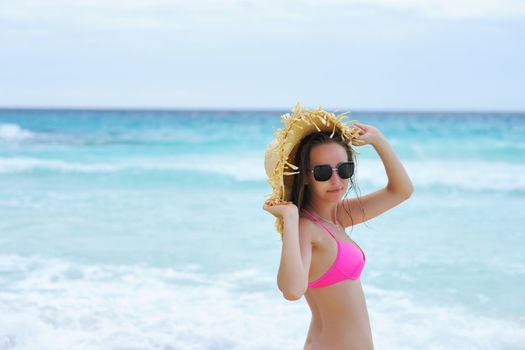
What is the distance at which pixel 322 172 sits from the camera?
9.10ft

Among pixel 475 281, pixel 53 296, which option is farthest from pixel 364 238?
pixel 53 296

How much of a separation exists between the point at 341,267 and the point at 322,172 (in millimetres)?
354

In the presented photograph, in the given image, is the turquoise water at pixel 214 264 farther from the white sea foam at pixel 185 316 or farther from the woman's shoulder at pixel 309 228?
the woman's shoulder at pixel 309 228

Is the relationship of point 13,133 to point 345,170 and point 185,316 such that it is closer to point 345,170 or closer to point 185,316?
point 185,316

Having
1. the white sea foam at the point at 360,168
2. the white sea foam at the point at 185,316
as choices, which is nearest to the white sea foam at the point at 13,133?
the white sea foam at the point at 360,168

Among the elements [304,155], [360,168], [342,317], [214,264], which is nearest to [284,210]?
[304,155]

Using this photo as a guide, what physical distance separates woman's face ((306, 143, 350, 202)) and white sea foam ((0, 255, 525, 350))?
9.00 feet

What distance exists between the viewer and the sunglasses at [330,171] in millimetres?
2771

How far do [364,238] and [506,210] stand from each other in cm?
322

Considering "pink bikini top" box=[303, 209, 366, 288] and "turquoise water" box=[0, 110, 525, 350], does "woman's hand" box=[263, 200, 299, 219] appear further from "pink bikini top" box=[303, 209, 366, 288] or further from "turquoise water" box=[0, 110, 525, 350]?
"turquoise water" box=[0, 110, 525, 350]

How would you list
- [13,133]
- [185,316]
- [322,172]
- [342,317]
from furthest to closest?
[13,133] → [185,316] → [342,317] → [322,172]

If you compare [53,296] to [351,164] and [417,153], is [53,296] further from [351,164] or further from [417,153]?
[417,153]

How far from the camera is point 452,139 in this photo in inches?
1032

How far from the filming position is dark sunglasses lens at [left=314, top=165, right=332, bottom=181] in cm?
277
